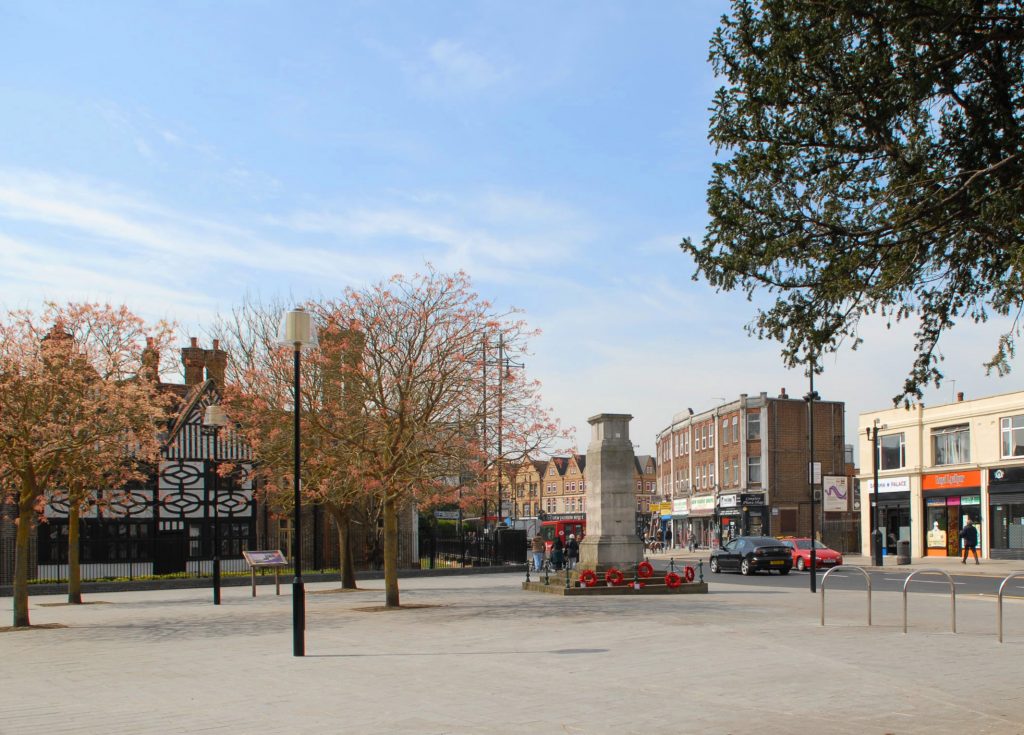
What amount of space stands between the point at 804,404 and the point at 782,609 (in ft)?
164

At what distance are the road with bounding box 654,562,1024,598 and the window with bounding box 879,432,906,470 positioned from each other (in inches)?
672

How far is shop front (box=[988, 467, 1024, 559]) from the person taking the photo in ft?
145

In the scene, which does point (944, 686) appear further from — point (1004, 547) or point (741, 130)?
point (1004, 547)

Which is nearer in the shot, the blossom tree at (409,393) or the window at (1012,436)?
the blossom tree at (409,393)

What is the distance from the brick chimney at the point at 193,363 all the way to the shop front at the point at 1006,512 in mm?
35543

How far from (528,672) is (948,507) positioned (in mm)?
43738

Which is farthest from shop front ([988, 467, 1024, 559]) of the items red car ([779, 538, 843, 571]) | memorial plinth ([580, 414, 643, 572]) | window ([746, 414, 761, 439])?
memorial plinth ([580, 414, 643, 572])

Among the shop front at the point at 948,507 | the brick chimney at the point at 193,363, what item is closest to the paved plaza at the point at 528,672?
the brick chimney at the point at 193,363

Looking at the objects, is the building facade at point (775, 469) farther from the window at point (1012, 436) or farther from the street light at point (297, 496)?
the street light at point (297, 496)

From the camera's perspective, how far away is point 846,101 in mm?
8234

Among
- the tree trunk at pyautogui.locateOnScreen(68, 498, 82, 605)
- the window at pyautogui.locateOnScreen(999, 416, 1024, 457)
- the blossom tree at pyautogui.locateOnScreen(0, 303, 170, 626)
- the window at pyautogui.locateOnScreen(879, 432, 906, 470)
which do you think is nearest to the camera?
the blossom tree at pyautogui.locateOnScreen(0, 303, 170, 626)

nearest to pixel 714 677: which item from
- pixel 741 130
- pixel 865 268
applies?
pixel 865 268

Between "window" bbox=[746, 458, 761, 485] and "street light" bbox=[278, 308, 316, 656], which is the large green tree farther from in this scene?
"window" bbox=[746, 458, 761, 485]

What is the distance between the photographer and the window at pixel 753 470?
2643 inches
